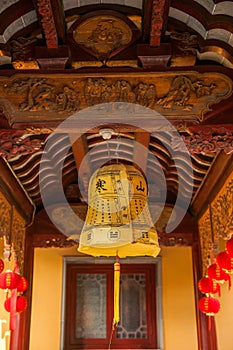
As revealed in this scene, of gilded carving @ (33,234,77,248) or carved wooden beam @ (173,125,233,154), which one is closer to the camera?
carved wooden beam @ (173,125,233,154)

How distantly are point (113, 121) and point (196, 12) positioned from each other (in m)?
0.79

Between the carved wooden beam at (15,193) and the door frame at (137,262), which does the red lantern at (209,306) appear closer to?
the door frame at (137,262)

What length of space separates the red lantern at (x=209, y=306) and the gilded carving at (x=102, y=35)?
3455mm

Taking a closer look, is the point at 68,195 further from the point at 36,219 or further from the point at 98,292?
the point at 98,292

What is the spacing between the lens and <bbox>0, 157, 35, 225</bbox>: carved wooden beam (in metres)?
4.54

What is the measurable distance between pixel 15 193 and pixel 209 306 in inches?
98.5

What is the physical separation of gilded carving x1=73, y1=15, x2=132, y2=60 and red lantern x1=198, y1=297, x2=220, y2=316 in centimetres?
346

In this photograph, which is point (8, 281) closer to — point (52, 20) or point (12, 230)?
point (12, 230)

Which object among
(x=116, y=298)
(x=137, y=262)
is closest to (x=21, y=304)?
(x=116, y=298)

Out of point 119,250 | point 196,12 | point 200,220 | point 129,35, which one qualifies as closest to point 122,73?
point 129,35

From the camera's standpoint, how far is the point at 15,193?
502 cm

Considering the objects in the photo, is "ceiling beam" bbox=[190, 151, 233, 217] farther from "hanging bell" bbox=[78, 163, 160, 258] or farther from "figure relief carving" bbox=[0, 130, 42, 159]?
"figure relief carving" bbox=[0, 130, 42, 159]

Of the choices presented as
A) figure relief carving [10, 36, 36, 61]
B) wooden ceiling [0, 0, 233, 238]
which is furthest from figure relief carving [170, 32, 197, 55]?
figure relief carving [10, 36, 36, 61]

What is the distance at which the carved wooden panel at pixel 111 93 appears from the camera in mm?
2719
